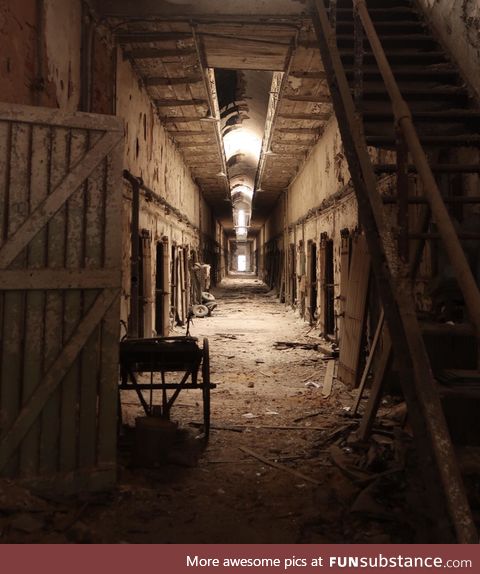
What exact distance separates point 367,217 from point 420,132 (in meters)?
1.89

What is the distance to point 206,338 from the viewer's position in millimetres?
5164

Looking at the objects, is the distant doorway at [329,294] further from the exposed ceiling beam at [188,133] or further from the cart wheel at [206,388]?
the cart wheel at [206,388]

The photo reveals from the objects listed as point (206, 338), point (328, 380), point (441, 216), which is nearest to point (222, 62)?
point (206, 338)

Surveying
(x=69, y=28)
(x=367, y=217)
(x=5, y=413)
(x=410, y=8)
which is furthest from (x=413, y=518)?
(x=410, y=8)

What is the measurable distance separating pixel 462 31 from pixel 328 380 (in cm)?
556

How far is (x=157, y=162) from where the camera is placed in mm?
10844

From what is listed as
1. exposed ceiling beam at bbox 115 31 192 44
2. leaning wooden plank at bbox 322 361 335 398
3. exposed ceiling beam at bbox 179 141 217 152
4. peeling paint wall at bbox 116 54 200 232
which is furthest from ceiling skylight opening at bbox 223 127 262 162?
leaning wooden plank at bbox 322 361 335 398

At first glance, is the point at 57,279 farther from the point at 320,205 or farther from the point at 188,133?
the point at 320,205

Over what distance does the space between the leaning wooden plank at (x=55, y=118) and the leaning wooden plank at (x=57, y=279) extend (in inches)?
48.6

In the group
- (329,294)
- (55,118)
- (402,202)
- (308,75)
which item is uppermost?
(308,75)

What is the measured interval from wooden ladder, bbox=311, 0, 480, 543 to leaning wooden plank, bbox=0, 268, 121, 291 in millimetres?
2261

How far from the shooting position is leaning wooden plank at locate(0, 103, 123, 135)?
346 centimetres
